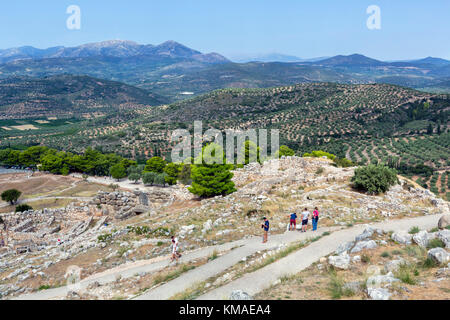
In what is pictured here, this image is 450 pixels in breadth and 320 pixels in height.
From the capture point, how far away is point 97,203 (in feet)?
113

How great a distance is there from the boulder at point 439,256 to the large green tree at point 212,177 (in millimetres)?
18006

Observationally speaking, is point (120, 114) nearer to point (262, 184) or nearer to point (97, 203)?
point (97, 203)

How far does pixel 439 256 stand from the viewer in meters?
7.46

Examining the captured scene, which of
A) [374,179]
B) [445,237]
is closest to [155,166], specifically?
[374,179]

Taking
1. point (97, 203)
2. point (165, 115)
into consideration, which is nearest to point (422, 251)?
point (97, 203)

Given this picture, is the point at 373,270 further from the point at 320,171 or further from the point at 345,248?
the point at 320,171

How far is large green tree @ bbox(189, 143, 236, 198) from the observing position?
984 inches

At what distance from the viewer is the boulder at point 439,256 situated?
736 cm

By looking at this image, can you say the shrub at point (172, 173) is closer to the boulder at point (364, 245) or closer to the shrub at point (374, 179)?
the shrub at point (374, 179)

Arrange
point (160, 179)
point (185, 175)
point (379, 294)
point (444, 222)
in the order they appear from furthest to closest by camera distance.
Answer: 1. point (160, 179)
2. point (185, 175)
3. point (444, 222)
4. point (379, 294)

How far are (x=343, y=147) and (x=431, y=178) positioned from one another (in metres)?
23.7

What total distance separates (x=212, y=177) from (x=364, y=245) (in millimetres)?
16726

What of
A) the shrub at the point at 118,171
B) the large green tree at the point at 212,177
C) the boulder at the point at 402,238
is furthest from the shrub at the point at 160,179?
the boulder at the point at 402,238
